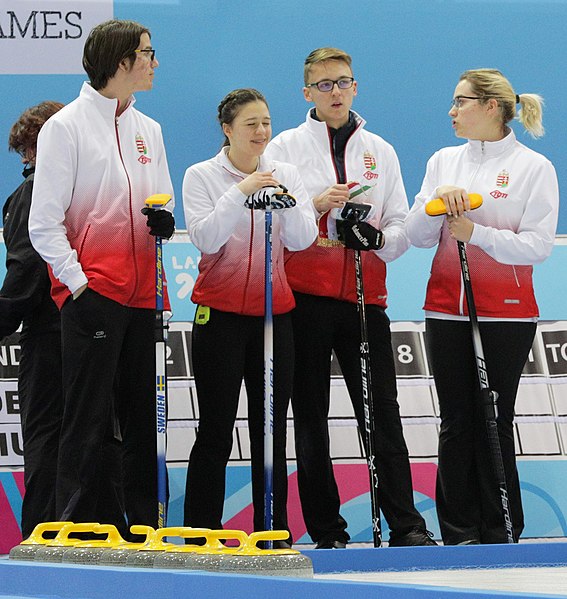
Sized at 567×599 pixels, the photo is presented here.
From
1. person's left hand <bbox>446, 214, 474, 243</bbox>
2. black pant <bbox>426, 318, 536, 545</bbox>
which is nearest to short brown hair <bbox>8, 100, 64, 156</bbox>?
person's left hand <bbox>446, 214, 474, 243</bbox>

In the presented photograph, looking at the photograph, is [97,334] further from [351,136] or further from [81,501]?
[351,136]

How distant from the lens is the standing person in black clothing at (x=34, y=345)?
4551mm

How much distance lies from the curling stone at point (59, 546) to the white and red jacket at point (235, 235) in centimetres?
111

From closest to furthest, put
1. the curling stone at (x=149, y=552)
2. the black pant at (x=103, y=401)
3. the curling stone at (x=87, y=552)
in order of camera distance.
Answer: the curling stone at (x=149, y=552), the curling stone at (x=87, y=552), the black pant at (x=103, y=401)

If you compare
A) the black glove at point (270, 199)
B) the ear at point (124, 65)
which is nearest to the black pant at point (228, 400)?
the black glove at point (270, 199)

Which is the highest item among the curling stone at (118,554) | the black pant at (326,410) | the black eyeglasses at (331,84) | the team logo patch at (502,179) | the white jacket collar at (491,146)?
the black eyeglasses at (331,84)

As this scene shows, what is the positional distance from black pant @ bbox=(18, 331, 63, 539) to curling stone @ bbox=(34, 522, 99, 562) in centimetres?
98

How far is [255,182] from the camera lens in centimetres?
436

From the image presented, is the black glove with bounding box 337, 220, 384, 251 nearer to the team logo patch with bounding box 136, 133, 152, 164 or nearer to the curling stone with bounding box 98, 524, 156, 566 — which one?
the team logo patch with bounding box 136, 133, 152, 164

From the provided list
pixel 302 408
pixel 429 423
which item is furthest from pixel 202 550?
pixel 429 423

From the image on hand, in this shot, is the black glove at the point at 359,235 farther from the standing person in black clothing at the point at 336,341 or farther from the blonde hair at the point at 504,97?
the blonde hair at the point at 504,97

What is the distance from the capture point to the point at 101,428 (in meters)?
4.11

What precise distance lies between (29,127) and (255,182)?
91 centimetres

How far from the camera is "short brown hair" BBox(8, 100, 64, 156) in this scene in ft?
15.2
